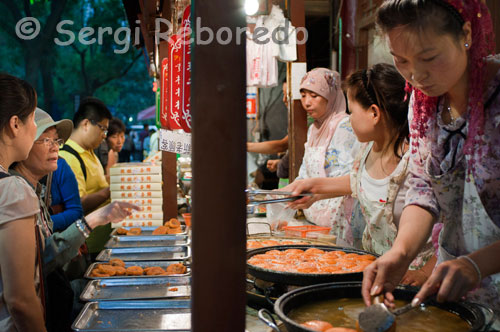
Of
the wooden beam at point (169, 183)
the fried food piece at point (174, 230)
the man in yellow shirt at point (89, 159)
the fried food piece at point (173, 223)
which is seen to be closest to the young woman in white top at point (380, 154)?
the fried food piece at point (174, 230)

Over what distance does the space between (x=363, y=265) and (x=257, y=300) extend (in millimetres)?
580

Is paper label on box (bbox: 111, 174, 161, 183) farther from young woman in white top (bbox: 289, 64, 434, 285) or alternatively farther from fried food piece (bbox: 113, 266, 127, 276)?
young woman in white top (bbox: 289, 64, 434, 285)

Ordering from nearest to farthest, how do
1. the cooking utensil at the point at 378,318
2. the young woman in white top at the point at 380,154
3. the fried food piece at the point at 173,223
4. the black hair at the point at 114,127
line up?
the cooking utensil at the point at 378,318 → the young woman in white top at the point at 380,154 → the fried food piece at the point at 173,223 → the black hair at the point at 114,127

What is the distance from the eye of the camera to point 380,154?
2854mm

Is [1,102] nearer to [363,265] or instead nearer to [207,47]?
[207,47]

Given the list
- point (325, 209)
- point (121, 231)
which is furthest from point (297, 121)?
point (121, 231)

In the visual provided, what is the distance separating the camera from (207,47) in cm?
103

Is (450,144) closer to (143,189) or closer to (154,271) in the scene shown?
(154,271)

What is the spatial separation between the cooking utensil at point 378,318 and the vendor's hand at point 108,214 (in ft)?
6.87

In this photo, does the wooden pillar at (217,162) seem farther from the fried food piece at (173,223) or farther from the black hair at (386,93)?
the fried food piece at (173,223)

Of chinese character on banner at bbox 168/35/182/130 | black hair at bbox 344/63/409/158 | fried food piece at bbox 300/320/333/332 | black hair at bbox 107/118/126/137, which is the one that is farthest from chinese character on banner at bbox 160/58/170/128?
black hair at bbox 107/118/126/137

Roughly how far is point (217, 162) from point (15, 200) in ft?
5.07

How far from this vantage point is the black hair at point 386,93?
271 centimetres

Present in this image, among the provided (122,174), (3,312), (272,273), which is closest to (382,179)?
(272,273)
